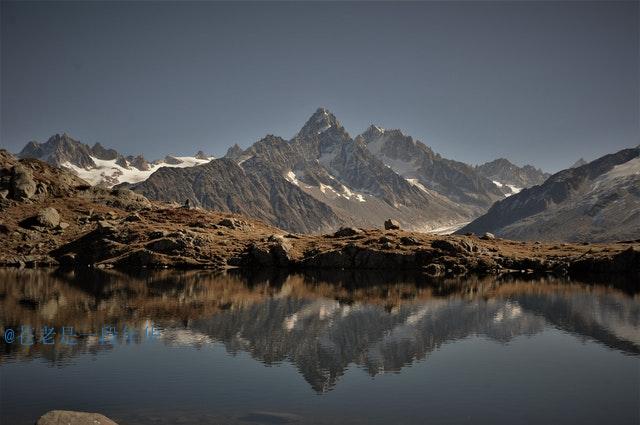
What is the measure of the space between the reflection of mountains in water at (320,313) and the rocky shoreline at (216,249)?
92.2 feet

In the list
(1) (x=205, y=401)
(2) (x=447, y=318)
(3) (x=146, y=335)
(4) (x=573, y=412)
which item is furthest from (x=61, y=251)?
(4) (x=573, y=412)

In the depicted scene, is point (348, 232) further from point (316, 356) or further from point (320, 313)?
point (316, 356)

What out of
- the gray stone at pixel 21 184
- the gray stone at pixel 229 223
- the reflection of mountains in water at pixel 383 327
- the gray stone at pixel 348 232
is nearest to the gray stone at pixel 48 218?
the gray stone at pixel 21 184

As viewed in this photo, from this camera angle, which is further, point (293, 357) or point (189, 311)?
point (189, 311)

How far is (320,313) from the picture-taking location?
76.2 meters

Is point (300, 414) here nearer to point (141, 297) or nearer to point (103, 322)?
point (103, 322)

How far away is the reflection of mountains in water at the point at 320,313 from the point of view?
5441 cm

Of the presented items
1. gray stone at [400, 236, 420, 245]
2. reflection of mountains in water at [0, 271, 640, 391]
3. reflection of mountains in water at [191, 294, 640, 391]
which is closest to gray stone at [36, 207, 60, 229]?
reflection of mountains in water at [0, 271, 640, 391]

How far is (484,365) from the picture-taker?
49312mm

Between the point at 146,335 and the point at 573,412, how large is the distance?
135 ft

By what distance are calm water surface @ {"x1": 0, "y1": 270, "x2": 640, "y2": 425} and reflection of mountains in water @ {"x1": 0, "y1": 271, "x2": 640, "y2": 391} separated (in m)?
0.32

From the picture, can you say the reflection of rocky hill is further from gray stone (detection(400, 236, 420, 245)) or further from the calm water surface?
A: gray stone (detection(400, 236, 420, 245))

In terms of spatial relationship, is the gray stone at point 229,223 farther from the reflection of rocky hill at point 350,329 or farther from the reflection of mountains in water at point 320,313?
the reflection of rocky hill at point 350,329

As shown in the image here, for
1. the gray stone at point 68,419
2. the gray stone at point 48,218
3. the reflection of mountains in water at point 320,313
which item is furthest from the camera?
the gray stone at point 48,218
